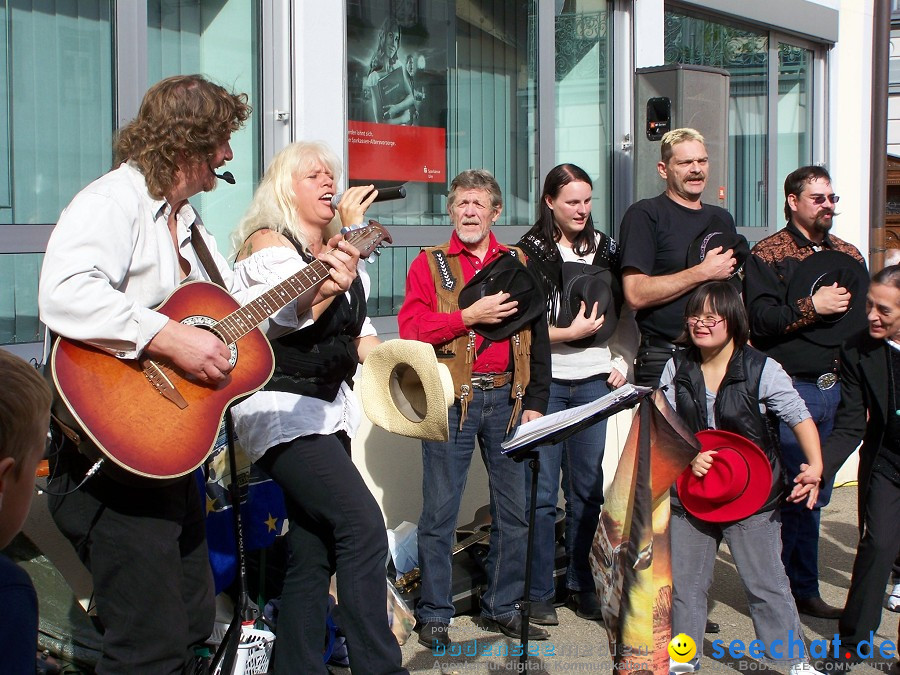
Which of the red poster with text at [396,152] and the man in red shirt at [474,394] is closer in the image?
the man in red shirt at [474,394]

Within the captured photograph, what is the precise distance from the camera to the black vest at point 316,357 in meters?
3.42

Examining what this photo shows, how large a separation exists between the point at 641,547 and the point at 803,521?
77.4 inches

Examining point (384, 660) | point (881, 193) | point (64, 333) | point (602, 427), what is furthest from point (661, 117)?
point (64, 333)

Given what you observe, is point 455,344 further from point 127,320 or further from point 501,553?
point 127,320

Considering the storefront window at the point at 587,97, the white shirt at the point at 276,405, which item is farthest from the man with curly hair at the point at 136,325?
the storefront window at the point at 587,97

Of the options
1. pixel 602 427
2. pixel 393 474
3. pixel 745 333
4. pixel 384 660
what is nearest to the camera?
pixel 384 660

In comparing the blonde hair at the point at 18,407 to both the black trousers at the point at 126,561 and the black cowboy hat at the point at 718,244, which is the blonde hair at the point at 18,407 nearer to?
the black trousers at the point at 126,561

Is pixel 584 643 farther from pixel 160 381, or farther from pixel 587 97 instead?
pixel 587 97

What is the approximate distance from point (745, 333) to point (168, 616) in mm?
2414

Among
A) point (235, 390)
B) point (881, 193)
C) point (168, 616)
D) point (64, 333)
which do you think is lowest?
point (168, 616)

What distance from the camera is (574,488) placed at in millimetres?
4918

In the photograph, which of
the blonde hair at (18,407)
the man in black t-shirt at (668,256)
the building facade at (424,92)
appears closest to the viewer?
the blonde hair at (18,407)

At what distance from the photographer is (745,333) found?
408 centimetres

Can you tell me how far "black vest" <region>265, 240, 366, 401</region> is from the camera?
342cm
